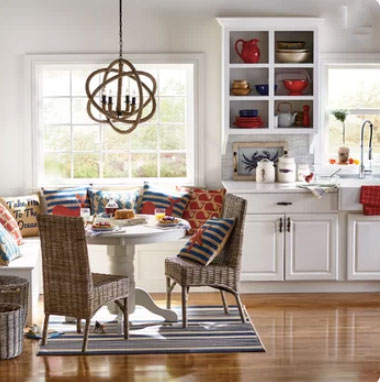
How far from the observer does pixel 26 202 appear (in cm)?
666

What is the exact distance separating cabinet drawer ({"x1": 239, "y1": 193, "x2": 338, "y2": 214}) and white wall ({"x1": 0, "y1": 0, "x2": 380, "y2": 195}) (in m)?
0.88

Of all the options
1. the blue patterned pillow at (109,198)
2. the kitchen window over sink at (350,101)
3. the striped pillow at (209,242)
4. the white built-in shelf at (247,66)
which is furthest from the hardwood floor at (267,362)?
the white built-in shelf at (247,66)

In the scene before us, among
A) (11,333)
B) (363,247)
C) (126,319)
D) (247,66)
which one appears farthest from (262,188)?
(11,333)

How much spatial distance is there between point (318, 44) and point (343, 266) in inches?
71.1

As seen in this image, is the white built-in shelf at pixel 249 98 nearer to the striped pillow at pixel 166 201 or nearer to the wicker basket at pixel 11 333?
the striped pillow at pixel 166 201

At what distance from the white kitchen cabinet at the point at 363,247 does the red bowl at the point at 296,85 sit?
1123 millimetres

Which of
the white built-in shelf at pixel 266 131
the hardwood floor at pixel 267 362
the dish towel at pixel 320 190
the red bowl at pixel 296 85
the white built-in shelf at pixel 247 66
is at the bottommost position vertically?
the hardwood floor at pixel 267 362

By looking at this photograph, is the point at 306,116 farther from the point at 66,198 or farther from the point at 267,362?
the point at 267,362

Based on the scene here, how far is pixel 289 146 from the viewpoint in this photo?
701 cm

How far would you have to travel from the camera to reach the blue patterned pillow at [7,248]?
18.2 feet

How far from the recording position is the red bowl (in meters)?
6.71

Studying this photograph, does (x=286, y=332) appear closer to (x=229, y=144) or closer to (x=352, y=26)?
(x=229, y=144)

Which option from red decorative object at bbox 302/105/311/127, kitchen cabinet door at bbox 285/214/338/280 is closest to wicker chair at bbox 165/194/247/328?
kitchen cabinet door at bbox 285/214/338/280

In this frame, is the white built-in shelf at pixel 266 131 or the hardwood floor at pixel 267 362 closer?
the hardwood floor at pixel 267 362
